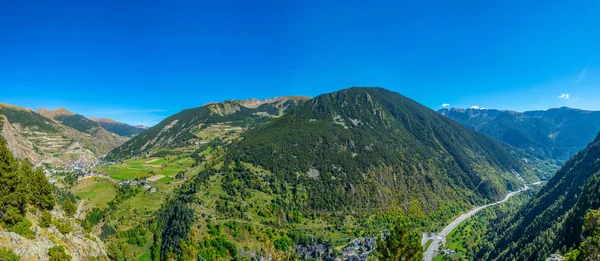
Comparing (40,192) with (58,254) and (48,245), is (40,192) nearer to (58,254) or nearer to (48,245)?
(48,245)

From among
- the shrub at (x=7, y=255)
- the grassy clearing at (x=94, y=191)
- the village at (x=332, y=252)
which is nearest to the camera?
the shrub at (x=7, y=255)

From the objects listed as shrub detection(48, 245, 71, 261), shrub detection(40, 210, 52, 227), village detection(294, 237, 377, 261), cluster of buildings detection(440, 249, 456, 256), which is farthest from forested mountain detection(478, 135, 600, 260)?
shrub detection(40, 210, 52, 227)

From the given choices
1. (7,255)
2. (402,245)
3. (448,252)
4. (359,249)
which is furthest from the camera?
(448,252)

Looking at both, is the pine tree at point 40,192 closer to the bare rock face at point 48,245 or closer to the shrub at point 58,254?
the bare rock face at point 48,245

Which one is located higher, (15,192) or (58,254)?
(15,192)

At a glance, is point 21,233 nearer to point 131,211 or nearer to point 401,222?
point 401,222

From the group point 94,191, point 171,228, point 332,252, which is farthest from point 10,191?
point 94,191

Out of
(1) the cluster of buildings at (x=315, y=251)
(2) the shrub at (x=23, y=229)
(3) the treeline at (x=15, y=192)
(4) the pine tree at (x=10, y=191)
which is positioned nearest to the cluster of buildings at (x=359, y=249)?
(1) the cluster of buildings at (x=315, y=251)

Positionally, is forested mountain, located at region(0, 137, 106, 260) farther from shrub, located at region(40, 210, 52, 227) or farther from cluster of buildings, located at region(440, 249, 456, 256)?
cluster of buildings, located at region(440, 249, 456, 256)

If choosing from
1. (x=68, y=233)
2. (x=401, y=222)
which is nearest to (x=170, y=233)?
(x=68, y=233)
